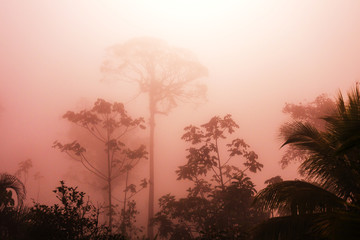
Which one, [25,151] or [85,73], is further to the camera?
[85,73]

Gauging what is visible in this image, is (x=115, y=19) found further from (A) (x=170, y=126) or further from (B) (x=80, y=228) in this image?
(B) (x=80, y=228)

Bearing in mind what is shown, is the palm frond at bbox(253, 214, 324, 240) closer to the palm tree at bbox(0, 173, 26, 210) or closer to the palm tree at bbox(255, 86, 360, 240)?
the palm tree at bbox(255, 86, 360, 240)

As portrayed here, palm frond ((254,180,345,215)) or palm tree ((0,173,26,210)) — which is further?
palm tree ((0,173,26,210))

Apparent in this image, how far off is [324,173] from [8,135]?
157ft

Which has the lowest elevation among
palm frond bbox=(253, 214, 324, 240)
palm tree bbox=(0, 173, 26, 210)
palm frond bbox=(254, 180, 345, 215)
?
palm frond bbox=(253, 214, 324, 240)

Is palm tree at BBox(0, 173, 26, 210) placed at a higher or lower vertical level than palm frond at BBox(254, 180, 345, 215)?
higher

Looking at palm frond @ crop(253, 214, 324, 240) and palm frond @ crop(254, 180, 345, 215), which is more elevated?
palm frond @ crop(254, 180, 345, 215)

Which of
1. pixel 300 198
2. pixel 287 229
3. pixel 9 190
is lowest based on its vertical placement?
pixel 287 229

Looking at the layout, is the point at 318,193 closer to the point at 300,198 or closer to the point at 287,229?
the point at 300,198

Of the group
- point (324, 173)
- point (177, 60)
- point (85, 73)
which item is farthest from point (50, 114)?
point (324, 173)

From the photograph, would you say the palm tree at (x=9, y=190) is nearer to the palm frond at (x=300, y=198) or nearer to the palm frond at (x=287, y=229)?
the palm frond at (x=287, y=229)

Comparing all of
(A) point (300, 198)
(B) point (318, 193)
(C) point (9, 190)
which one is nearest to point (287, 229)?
(A) point (300, 198)

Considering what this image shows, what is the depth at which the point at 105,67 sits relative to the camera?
816 inches

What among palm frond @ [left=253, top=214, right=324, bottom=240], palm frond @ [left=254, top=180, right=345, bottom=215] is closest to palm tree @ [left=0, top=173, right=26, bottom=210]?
palm frond @ [left=253, top=214, right=324, bottom=240]
